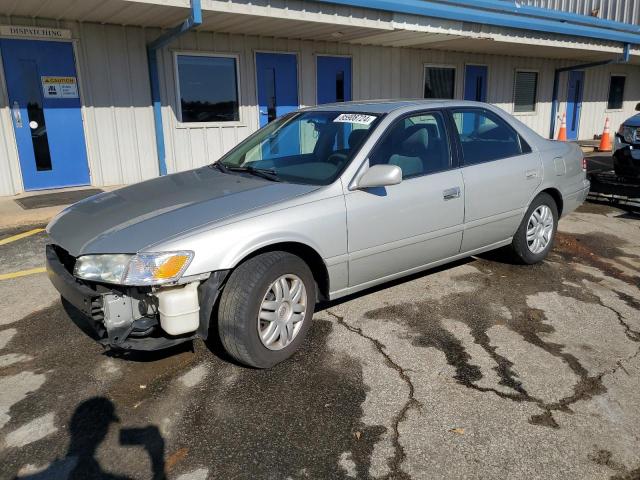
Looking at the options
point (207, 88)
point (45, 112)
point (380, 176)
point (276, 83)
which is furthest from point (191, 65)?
point (380, 176)

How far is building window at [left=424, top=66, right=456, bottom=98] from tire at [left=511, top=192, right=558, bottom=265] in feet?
29.1

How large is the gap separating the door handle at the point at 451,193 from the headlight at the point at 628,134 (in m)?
5.10

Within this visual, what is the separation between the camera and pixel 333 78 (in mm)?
11453

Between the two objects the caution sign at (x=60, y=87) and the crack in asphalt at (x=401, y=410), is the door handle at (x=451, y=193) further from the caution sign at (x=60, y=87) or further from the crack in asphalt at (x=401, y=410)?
the caution sign at (x=60, y=87)

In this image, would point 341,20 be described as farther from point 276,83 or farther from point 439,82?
point 439,82

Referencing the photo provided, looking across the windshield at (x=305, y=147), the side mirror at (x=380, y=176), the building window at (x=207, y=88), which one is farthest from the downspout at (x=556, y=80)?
the side mirror at (x=380, y=176)

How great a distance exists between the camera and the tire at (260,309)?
118 inches

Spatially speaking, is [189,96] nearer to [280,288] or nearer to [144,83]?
[144,83]

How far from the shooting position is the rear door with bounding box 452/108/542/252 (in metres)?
4.32

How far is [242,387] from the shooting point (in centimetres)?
308

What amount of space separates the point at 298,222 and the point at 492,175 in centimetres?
203

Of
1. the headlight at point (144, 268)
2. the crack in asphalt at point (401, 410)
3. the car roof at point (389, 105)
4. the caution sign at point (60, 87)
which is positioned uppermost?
the caution sign at point (60, 87)

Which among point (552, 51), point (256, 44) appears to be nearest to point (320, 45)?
point (256, 44)

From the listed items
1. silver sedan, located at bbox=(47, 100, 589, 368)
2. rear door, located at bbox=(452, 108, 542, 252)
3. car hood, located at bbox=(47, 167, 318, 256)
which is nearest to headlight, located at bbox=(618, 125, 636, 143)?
silver sedan, located at bbox=(47, 100, 589, 368)
